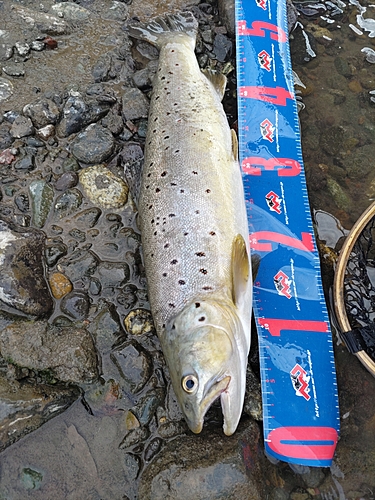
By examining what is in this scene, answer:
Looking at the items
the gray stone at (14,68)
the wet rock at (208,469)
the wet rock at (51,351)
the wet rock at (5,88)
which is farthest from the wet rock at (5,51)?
the wet rock at (208,469)

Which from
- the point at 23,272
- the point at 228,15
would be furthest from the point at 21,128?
the point at 228,15

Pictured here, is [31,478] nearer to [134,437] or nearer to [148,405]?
[134,437]

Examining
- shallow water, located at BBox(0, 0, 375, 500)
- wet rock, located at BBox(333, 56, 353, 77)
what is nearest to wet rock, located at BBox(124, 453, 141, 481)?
shallow water, located at BBox(0, 0, 375, 500)

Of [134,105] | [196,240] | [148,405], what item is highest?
Result: [134,105]

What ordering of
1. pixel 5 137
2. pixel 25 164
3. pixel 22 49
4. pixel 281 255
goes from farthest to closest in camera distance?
pixel 22 49
pixel 5 137
pixel 25 164
pixel 281 255

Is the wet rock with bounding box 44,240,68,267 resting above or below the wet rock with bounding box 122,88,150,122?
below

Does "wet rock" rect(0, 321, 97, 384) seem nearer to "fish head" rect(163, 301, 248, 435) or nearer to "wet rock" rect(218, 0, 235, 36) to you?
"fish head" rect(163, 301, 248, 435)
